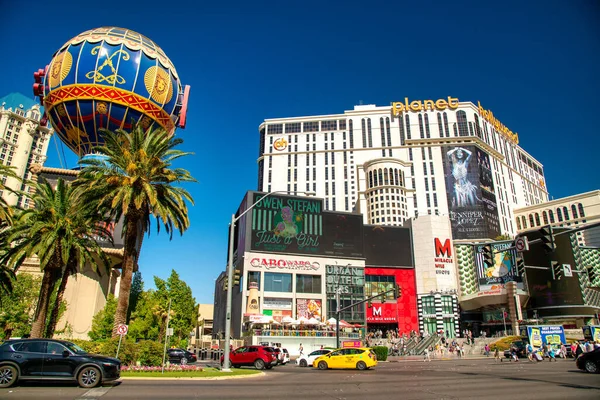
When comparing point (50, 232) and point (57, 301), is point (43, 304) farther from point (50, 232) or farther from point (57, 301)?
point (50, 232)

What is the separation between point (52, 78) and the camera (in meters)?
32.8

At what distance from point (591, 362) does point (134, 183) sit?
93.8 feet

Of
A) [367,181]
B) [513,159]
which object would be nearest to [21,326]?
[367,181]

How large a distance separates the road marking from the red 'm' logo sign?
73.7 metres

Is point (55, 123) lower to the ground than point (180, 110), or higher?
lower

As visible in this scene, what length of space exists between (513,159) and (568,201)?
31.8 metres

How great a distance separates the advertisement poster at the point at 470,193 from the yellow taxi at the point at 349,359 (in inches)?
4068

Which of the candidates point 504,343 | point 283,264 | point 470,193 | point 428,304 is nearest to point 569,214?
point 470,193

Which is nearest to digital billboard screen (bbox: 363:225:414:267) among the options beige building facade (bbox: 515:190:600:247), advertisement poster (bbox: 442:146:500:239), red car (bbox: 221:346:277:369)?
advertisement poster (bbox: 442:146:500:239)

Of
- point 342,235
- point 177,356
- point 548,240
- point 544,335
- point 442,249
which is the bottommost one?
point 177,356

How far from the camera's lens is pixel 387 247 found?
81.1m

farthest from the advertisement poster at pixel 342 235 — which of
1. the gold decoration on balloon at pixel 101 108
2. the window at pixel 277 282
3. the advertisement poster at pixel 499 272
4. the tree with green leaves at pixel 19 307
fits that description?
the gold decoration on balloon at pixel 101 108

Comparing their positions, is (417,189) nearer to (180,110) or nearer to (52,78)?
(180,110)

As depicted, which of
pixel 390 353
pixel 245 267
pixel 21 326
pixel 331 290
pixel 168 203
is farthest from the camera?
pixel 331 290
